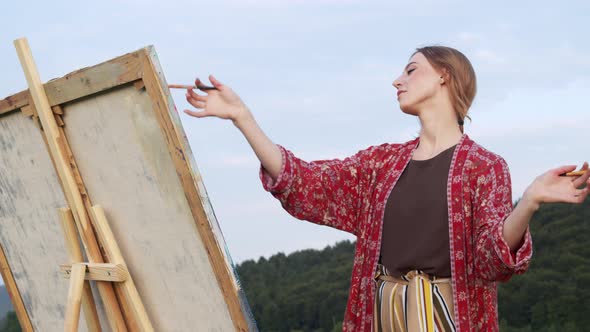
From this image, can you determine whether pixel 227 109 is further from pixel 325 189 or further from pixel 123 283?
pixel 123 283

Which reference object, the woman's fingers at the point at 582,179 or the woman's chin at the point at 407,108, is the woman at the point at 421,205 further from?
the woman's fingers at the point at 582,179

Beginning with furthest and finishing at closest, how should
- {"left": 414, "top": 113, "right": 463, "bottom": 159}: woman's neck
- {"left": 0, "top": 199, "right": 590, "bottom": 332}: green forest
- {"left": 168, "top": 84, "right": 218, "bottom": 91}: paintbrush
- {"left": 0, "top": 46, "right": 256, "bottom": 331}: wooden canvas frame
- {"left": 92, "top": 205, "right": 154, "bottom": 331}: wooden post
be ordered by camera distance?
{"left": 0, "top": 199, "right": 590, "bottom": 332}: green forest
{"left": 92, "top": 205, "right": 154, "bottom": 331}: wooden post
{"left": 414, "top": 113, "right": 463, "bottom": 159}: woman's neck
{"left": 168, "top": 84, "right": 218, "bottom": 91}: paintbrush
{"left": 0, "top": 46, "right": 256, "bottom": 331}: wooden canvas frame

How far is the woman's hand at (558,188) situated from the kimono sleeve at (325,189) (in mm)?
742

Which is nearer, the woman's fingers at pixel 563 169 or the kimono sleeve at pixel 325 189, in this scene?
the woman's fingers at pixel 563 169

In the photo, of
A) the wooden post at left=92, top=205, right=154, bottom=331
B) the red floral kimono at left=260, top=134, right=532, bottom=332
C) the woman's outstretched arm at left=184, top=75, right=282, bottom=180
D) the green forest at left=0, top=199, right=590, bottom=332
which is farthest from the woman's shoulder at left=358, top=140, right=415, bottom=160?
the green forest at left=0, top=199, right=590, bottom=332

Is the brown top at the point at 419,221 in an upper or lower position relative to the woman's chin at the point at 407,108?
lower

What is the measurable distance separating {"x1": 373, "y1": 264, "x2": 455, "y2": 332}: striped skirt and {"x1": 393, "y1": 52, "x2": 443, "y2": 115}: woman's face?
563 millimetres

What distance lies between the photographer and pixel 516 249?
2674mm

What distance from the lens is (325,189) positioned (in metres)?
3.14

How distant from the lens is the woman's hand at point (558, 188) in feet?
8.26

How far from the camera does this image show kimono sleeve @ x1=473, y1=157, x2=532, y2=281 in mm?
2652

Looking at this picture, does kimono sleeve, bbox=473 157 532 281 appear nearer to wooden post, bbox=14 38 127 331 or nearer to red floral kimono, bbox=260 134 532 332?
red floral kimono, bbox=260 134 532 332

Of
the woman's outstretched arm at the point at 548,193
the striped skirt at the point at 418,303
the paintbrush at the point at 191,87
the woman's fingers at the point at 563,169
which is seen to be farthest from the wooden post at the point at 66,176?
the woman's fingers at the point at 563,169

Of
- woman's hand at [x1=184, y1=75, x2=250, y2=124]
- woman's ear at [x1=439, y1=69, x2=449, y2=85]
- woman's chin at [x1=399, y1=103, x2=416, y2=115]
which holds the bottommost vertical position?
woman's chin at [x1=399, y1=103, x2=416, y2=115]
